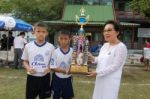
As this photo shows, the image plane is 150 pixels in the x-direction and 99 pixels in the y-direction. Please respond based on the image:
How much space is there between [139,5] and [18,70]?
10.9 meters

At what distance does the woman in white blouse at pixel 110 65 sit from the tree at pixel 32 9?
4027 cm

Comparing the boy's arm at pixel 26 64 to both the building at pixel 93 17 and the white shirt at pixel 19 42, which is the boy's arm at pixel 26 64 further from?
the building at pixel 93 17

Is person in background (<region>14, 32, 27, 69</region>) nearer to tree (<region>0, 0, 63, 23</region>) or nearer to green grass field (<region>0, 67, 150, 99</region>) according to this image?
green grass field (<region>0, 67, 150, 99</region>)

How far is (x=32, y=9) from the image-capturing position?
4612 centimetres

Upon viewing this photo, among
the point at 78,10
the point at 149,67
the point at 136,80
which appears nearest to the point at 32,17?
the point at 78,10

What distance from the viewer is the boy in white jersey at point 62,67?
21.4 feet

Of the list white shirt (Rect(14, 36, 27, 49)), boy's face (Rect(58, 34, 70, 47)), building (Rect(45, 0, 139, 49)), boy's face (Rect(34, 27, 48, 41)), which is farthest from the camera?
Answer: building (Rect(45, 0, 139, 49))

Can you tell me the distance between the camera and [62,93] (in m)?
6.88

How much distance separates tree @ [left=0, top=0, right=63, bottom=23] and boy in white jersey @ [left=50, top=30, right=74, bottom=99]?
1539 inches

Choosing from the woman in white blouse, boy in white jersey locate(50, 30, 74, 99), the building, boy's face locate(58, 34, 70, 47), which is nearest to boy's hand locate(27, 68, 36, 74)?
boy in white jersey locate(50, 30, 74, 99)

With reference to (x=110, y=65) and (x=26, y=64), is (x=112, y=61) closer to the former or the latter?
(x=110, y=65)

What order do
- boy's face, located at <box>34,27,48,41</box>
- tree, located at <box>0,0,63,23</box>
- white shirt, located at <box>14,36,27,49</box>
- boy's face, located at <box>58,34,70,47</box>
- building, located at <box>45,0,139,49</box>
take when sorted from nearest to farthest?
boy's face, located at <box>34,27,48,41</box>
boy's face, located at <box>58,34,70,47</box>
white shirt, located at <box>14,36,27,49</box>
building, located at <box>45,0,139,49</box>
tree, located at <box>0,0,63,23</box>

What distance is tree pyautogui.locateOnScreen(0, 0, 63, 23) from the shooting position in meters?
45.9

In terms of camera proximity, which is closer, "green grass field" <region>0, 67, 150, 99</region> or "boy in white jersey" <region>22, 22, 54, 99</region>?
"boy in white jersey" <region>22, 22, 54, 99</region>
